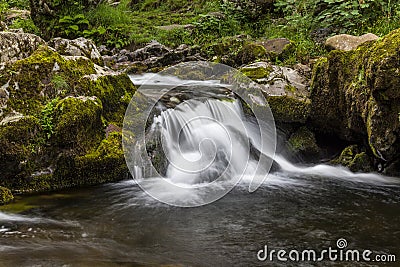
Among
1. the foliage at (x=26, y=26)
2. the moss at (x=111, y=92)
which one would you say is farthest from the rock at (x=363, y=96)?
the foliage at (x=26, y=26)

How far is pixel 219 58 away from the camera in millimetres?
11242

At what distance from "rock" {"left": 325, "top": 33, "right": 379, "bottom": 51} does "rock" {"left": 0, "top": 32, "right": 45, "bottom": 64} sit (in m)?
5.73

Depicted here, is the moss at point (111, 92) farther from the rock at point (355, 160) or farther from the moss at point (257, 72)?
the rock at point (355, 160)

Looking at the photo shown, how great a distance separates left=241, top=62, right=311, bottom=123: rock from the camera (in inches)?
294

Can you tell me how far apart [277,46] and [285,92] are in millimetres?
3067

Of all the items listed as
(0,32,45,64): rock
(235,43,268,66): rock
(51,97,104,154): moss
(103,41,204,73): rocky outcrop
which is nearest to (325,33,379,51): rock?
(235,43,268,66): rock

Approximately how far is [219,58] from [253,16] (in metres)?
4.08

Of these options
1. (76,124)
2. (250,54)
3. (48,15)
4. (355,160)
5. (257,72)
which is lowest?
(355,160)

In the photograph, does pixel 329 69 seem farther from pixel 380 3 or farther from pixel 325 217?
pixel 380 3

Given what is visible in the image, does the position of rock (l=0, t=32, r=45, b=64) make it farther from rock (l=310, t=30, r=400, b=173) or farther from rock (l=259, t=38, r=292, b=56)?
rock (l=259, t=38, r=292, b=56)

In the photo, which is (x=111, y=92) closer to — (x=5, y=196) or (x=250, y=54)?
(x=5, y=196)

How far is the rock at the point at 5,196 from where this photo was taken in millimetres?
4996

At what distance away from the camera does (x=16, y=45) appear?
21.6 feet

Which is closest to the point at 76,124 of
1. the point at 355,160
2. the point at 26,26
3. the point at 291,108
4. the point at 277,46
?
the point at 291,108
